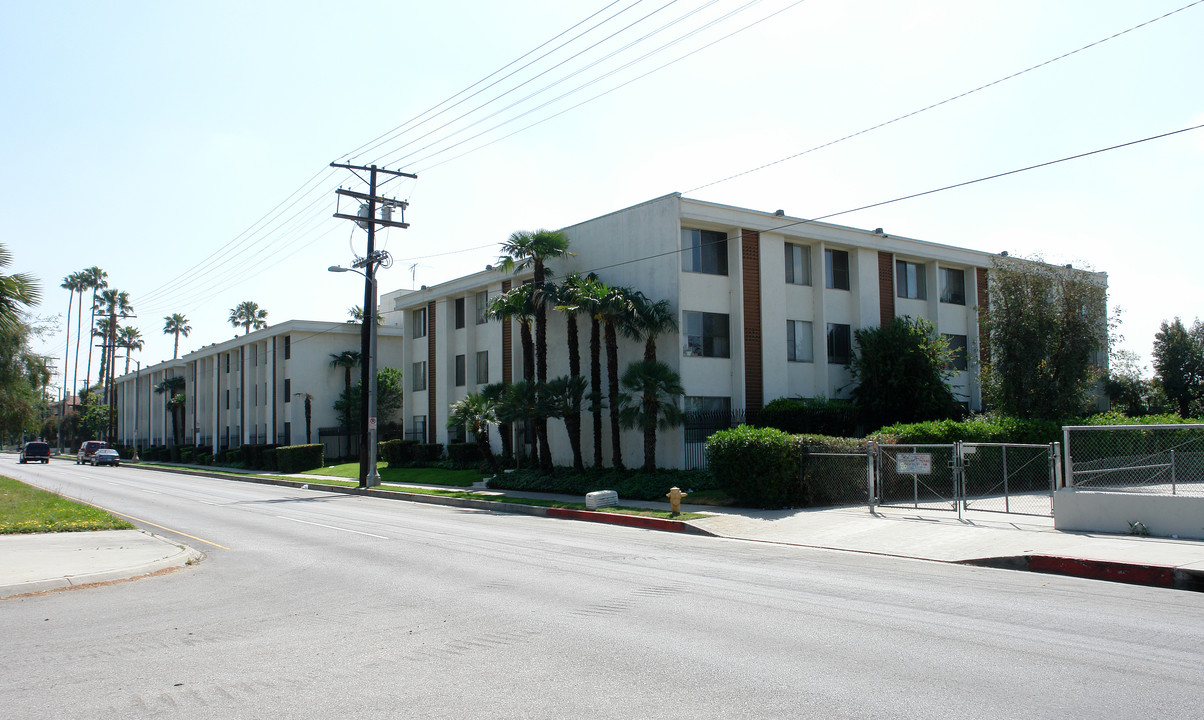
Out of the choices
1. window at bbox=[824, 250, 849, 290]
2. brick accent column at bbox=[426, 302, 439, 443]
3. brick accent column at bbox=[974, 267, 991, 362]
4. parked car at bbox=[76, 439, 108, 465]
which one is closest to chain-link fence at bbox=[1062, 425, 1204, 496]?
brick accent column at bbox=[974, 267, 991, 362]

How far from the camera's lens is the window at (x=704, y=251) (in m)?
27.3

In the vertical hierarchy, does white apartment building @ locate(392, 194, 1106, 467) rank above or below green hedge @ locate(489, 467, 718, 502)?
above

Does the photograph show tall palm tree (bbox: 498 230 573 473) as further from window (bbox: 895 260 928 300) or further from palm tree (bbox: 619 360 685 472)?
window (bbox: 895 260 928 300)

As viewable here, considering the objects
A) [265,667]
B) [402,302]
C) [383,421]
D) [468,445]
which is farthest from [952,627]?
[383,421]

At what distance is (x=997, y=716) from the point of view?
512 cm

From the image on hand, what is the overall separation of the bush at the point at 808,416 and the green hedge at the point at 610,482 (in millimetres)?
3477

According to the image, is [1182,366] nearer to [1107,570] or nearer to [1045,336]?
[1045,336]

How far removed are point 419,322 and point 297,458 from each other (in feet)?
35.7

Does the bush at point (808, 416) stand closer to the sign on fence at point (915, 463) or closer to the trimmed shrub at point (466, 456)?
the sign on fence at point (915, 463)

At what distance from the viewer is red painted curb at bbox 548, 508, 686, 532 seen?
58.0 ft

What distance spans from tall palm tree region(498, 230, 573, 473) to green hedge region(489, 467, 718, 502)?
1.18 m

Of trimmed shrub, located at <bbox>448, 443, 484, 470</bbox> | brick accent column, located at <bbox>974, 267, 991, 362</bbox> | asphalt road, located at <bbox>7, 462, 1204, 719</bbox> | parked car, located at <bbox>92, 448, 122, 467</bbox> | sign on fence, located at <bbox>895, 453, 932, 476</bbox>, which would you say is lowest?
parked car, located at <bbox>92, 448, 122, 467</bbox>

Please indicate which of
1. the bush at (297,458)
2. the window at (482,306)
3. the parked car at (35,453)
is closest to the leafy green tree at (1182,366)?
the window at (482,306)

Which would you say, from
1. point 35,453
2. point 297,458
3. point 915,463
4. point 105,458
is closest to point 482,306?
point 297,458
